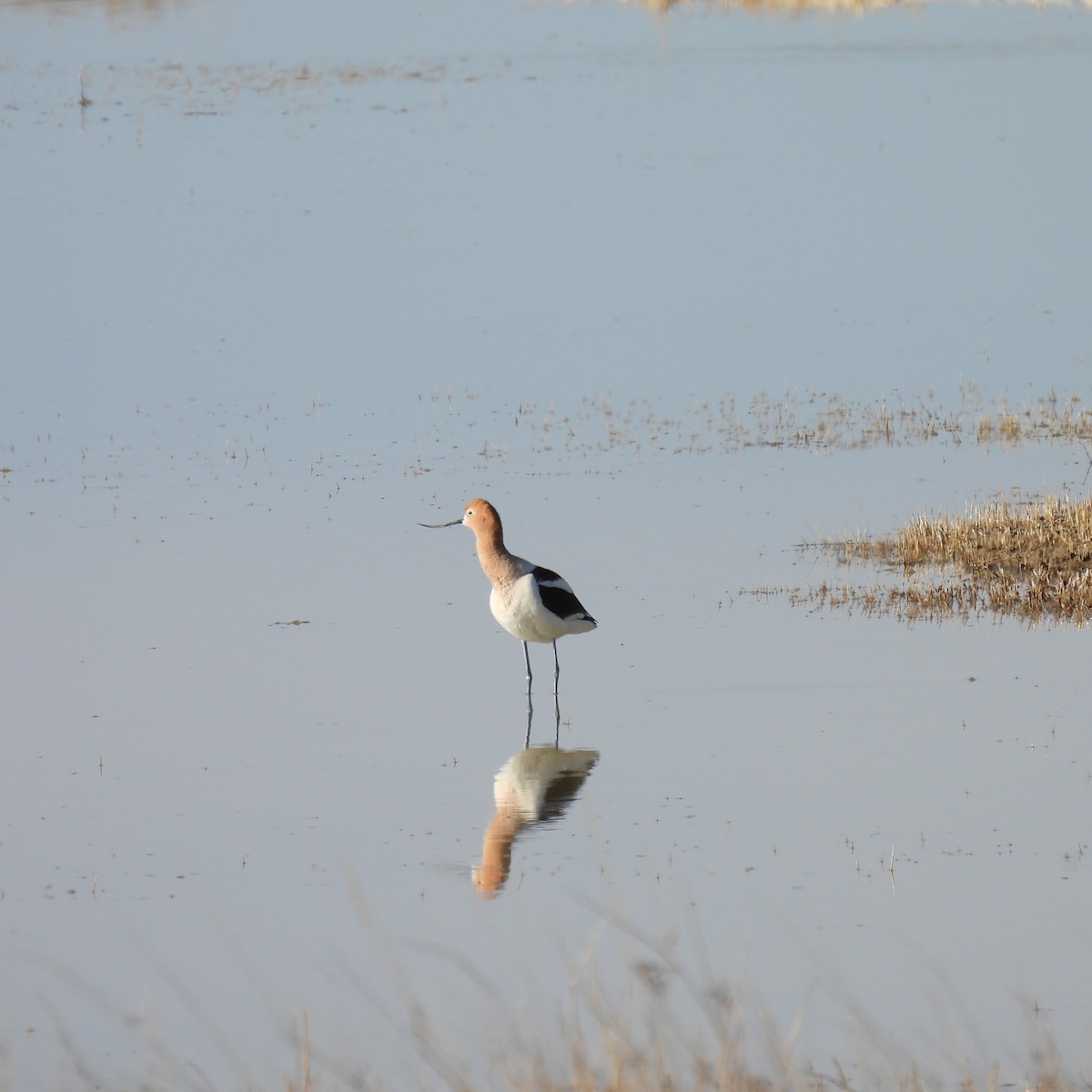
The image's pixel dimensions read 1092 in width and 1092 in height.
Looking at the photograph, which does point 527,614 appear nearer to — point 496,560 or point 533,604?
point 533,604

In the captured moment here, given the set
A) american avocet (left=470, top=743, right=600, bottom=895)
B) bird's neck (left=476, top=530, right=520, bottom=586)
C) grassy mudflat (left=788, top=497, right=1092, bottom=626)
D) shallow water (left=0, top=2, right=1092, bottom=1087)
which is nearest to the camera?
shallow water (left=0, top=2, right=1092, bottom=1087)

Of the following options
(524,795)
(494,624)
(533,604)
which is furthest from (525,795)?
(494,624)

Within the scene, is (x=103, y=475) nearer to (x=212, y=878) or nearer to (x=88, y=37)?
(x=212, y=878)

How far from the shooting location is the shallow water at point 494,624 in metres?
7.77

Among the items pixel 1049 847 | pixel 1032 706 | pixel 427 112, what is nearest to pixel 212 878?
pixel 1049 847

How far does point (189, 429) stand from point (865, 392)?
741cm

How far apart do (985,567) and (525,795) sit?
16.3ft

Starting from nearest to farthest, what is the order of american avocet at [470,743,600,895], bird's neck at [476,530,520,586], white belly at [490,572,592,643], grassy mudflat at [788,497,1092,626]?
american avocet at [470,743,600,895] → white belly at [490,572,592,643] → bird's neck at [476,530,520,586] → grassy mudflat at [788,497,1092,626]

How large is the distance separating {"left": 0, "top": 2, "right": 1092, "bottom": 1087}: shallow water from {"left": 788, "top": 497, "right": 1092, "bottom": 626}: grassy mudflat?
14.5 inches

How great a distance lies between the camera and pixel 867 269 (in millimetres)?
31688

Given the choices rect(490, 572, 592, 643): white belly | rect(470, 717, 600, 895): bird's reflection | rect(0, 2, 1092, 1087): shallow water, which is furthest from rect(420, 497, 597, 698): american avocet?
rect(470, 717, 600, 895): bird's reflection

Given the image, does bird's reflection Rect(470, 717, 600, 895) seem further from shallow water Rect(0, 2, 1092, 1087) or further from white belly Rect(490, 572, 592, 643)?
white belly Rect(490, 572, 592, 643)

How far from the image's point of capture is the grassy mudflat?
42.9 ft

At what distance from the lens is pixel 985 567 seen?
13781 millimetres
